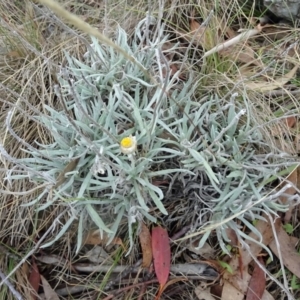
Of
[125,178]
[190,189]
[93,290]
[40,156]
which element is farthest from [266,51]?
[93,290]

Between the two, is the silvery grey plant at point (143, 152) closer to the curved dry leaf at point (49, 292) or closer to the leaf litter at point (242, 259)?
the leaf litter at point (242, 259)

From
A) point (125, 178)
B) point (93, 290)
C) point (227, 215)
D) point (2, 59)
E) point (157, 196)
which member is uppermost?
point (2, 59)

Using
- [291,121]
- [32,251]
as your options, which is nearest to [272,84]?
[291,121]

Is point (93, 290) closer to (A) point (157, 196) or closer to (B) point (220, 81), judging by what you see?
(A) point (157, 196)

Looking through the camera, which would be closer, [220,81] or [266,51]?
[220,81]

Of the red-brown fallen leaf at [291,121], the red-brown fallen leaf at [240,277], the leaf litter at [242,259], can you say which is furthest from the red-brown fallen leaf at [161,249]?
the red-brown fallen leaf at [291,121]

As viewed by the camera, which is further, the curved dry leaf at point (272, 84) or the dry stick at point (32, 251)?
the curved dry leaf at point (272, 84)

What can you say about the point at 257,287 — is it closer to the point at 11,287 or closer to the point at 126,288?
the point at 126,288
